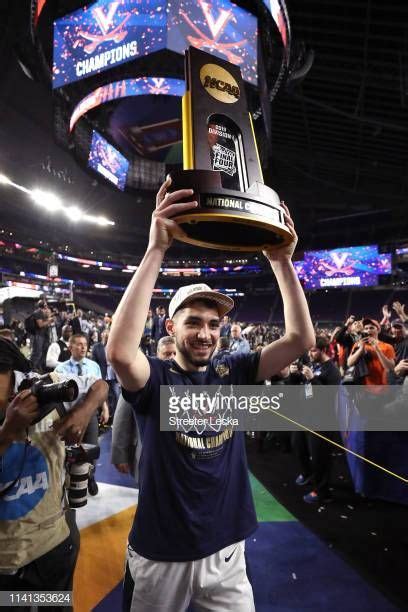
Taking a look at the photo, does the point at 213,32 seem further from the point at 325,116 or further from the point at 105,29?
the point at 325,116

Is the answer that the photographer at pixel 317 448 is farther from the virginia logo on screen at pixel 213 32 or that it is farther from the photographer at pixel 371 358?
the virginia logo on screen at pixel 213 32

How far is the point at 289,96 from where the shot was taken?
10.9 meters

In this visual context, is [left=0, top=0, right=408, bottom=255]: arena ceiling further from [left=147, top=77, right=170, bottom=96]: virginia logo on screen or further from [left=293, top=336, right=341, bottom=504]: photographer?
[left=293, top=336, right=341, bottom=504]: photographer

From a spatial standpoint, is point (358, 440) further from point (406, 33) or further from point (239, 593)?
point (406, 33)

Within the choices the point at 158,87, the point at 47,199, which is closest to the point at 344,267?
the point at 47,199

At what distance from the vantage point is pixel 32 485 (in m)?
1.64

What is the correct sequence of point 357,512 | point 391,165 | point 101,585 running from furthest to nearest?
1. point 391,165
2. point 357,512
3. point 101,585

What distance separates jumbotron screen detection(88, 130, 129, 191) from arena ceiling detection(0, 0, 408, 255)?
0.64 m

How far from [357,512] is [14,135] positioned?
2289 cm

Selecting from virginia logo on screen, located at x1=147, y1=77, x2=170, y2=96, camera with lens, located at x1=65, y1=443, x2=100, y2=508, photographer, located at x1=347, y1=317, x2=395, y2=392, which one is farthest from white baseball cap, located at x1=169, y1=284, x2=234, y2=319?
virginia logo on screen, located at x1=147, y1=77, x2=170, y2=96

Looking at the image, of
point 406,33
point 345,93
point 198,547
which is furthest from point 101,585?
point 345,93

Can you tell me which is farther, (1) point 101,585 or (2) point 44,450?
Answer: (1) point 101,585

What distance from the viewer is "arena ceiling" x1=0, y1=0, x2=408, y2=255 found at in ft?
27.7

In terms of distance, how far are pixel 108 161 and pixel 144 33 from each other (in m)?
5.49
